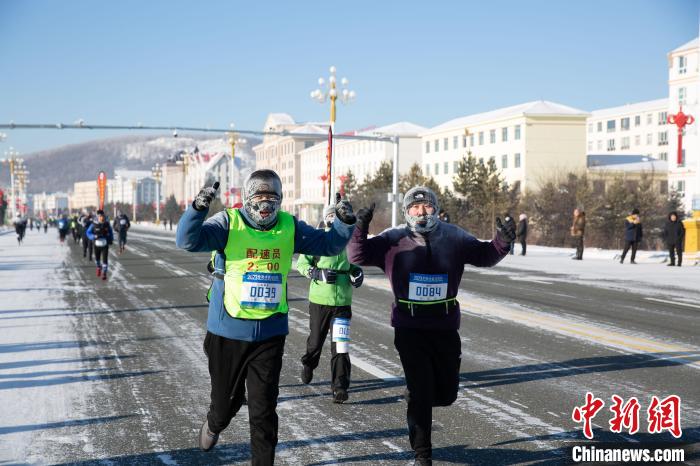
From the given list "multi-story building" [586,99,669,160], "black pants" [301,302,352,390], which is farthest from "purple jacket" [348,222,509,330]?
"multi-story building" [586,99,669,160]

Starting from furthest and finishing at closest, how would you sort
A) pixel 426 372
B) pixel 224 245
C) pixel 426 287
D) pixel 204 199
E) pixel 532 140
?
pixel 532 140 → pixel 426 287 → pixel 426 372 → pixel 224 245 → pixel 204 199

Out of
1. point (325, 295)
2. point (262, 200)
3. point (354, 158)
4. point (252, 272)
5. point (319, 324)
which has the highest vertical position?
point (354, 158)

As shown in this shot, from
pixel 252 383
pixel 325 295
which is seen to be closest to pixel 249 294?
pixel 252 383

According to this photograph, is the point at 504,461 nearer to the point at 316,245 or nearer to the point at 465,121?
the point at 316,245

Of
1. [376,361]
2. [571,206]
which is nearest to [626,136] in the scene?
[571,206]

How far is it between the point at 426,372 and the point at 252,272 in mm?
1255

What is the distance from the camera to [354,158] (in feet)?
358

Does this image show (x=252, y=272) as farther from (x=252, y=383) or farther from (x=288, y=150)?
(x=288, y=150)

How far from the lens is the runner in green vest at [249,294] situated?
4453 millimetres

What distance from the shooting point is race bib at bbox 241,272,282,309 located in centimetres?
454

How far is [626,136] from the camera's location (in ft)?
356

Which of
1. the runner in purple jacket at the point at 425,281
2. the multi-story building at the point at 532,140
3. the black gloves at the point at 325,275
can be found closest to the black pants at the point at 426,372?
the runner in purple jacket at the point at 425,281

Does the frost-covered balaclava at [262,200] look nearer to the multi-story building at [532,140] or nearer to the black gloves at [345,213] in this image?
the black gloves at [345,213]

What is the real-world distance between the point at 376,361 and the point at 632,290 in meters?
10.5
